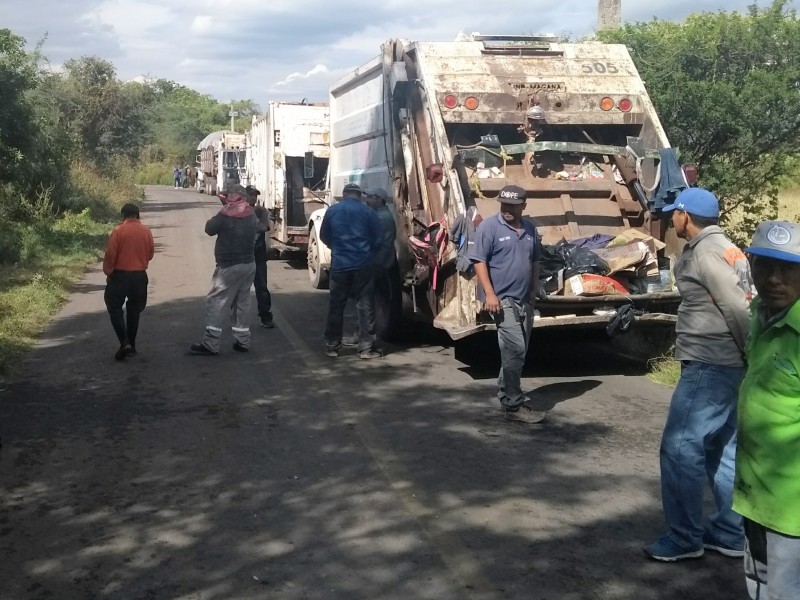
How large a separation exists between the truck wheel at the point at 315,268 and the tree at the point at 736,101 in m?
5.02

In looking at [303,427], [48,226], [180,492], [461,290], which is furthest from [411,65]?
[48,226]

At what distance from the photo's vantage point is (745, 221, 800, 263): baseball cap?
3057mm

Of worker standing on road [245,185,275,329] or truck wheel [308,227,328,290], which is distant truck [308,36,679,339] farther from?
truck wheel [308,227,328,290]

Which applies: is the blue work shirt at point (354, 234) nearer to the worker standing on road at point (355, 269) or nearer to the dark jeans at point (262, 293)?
the worker standing on road at point (355, 269)

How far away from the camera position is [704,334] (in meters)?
4.56

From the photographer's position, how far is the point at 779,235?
3111mm

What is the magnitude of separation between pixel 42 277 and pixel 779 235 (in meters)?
13.0

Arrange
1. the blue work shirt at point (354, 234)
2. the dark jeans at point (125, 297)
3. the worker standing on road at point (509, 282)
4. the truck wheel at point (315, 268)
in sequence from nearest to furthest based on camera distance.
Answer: the worker standing on road at point (509, 282)
the dark jeans at point (125, 297)
the blue work shirt at point (354, 234)
the truck wheel at point (315, 268)

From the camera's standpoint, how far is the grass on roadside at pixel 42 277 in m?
10.6

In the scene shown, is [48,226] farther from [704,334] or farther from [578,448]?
[704,334]

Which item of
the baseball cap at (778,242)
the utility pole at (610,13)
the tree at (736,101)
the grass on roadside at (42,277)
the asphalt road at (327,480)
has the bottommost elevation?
the asphalt road at (327,480)

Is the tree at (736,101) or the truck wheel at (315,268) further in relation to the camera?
the truck wheel at (315,268)

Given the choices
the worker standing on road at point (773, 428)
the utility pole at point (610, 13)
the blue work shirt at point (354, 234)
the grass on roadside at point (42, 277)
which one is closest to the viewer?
the worker standing on road at point (773, 428)

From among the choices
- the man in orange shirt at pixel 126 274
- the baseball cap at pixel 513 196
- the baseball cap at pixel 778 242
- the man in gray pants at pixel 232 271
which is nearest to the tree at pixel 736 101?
the man in gray pants at pixel 232 271
